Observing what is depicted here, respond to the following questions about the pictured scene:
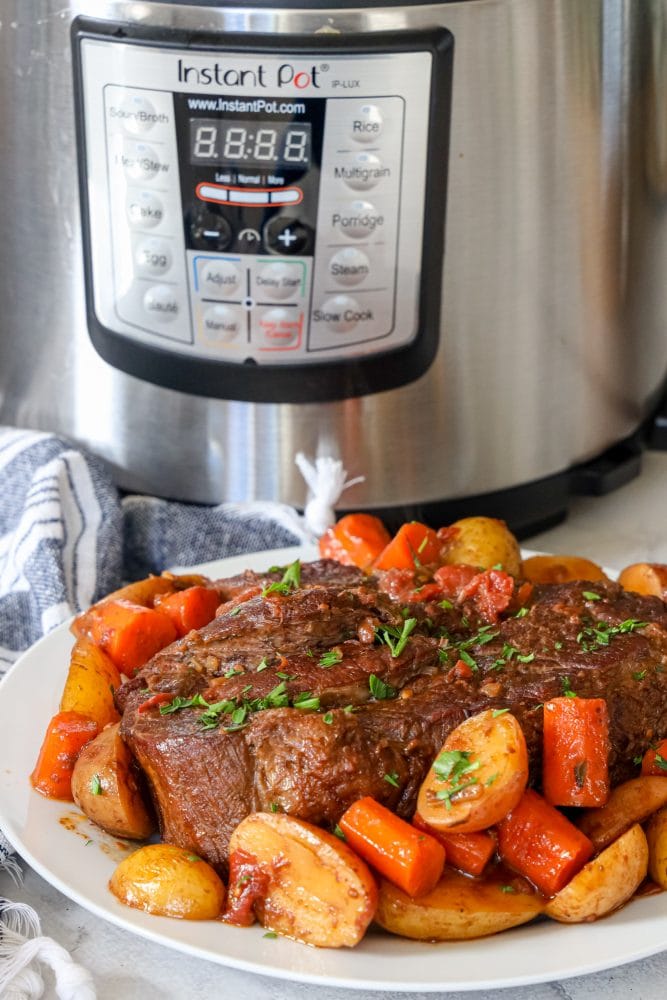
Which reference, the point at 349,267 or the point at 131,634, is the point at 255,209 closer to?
the point at 349,267

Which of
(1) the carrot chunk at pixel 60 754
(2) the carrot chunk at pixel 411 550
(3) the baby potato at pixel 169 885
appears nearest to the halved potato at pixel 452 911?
(3) the baby potato at pixel 169 885

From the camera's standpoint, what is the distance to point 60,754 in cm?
95

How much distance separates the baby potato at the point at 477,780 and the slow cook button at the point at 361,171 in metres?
0.59

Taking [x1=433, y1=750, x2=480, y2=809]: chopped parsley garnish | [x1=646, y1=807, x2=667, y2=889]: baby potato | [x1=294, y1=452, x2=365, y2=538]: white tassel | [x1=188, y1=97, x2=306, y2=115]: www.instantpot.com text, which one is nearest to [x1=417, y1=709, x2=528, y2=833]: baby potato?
[x1=433, y1=750, x2=480, y2=809]: chopped parsley garnish

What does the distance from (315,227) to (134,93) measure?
0.70 ft

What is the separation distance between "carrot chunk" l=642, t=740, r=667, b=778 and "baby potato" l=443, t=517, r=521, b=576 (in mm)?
291

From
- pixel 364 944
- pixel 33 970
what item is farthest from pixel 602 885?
pixel 33 970

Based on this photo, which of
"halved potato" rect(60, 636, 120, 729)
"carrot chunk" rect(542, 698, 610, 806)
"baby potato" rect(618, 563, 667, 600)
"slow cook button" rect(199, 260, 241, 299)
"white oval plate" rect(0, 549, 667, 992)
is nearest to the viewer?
"white oval plate" rect(0, 549, 667, 992)

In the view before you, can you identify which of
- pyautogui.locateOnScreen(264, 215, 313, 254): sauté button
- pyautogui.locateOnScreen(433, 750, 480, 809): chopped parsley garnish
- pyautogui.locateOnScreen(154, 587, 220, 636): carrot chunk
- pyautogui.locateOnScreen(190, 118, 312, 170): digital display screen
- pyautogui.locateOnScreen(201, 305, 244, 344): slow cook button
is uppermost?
pyautogui.locateOnScreen(190, 118, 312, 170): digital display screen

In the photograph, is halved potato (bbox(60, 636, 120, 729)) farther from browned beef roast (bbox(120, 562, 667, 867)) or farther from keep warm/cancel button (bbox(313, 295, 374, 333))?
keep warm/cancel button (bbox(313, 295, 374, 333))

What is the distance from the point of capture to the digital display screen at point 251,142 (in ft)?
3.94

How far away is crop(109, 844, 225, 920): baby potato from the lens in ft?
2.66

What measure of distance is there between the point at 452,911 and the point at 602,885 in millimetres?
98

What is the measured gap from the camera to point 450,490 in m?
Result: 1.40
